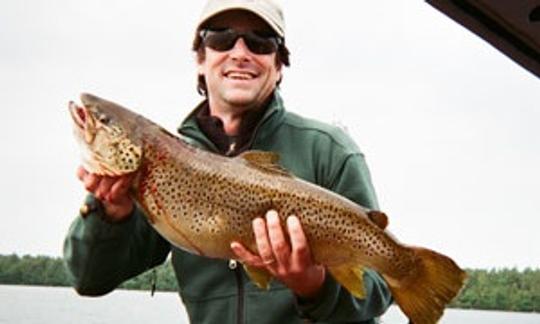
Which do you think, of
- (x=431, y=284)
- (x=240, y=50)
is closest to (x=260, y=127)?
(x=240, y=50)

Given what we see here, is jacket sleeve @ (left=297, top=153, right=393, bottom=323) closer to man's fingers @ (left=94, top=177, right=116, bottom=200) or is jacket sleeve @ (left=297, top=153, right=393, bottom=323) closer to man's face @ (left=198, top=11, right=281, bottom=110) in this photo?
man's face @ (left=198, top=11, right=281, bottom=110)

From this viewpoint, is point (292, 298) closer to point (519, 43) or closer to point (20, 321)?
point (519, 43)

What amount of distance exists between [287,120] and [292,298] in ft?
3.01

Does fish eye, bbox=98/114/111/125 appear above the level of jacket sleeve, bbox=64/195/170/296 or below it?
above

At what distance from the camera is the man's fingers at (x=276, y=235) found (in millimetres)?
3679

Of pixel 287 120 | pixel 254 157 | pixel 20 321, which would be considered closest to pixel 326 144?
pixel 287 120

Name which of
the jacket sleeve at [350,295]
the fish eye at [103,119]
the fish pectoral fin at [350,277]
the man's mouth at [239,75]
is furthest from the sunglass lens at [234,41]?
the fish pectoral fin at [350,277]

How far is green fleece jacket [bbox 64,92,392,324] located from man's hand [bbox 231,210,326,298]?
312 millimetres

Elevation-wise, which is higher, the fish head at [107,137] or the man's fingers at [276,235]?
the fish head at [107,137]

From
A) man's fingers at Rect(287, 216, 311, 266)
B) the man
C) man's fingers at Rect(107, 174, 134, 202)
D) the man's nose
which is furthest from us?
the man's nose

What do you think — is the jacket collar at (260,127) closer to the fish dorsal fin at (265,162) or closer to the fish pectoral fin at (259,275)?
the fish dorsal fin at (265,162)

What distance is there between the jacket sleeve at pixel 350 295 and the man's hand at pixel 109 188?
35.6 inches

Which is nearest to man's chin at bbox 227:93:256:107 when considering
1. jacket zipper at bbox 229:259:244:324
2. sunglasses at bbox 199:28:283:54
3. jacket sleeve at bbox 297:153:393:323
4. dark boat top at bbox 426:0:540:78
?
sunglasses at bbox 199:28:283:54

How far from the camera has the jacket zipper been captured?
14.2 ft
